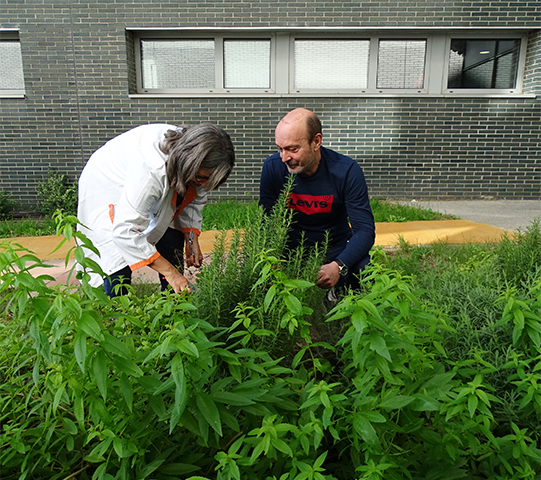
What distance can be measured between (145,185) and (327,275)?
3.88ft

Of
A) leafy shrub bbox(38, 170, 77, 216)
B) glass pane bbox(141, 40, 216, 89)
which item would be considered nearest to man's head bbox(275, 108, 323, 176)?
leafy shrub bbox(38, 170, 77, 216)

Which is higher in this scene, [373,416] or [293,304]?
[293,304]

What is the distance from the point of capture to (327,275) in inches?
91.2

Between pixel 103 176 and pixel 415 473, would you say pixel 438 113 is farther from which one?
pixel 415 473

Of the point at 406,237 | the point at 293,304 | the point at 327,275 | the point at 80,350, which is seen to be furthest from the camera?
the point at 406,237

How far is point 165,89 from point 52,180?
289 centimetres

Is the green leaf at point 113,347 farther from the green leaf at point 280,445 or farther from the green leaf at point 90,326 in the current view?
the green leaf at point 280,445

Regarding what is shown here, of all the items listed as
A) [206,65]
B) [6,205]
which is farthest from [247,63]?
[6,205]

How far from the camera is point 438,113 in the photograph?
8.37 m

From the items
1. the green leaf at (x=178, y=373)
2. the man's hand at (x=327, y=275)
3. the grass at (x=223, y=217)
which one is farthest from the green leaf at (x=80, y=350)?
the grass at (x=223, y=217)

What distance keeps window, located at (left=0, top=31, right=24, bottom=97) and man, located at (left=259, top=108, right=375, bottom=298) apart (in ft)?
25.1

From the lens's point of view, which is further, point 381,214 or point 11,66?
point 11,66

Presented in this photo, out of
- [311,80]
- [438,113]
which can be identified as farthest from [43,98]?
[438,113]

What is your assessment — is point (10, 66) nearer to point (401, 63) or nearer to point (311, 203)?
point (401, 63)
